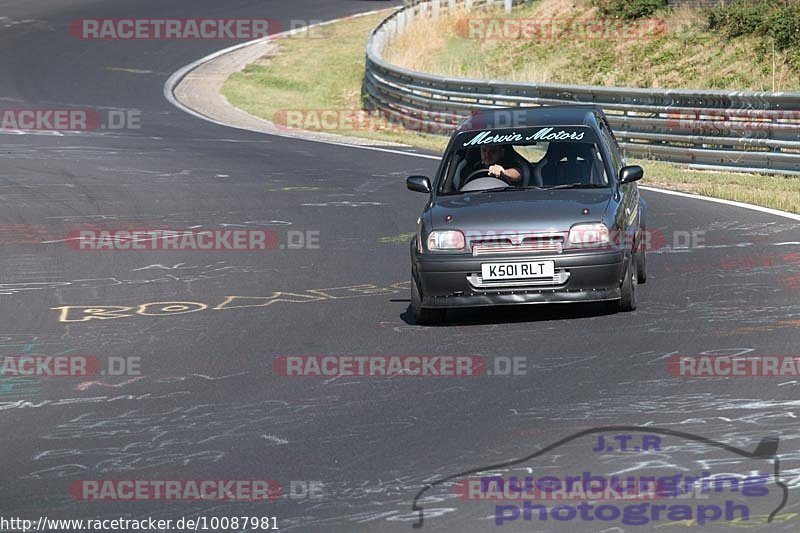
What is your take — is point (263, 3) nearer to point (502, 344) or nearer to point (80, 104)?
point (80, 104)

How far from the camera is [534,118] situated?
460 inches

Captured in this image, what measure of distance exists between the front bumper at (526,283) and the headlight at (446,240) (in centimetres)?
9

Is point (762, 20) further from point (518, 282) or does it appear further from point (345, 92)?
point (518, 282)

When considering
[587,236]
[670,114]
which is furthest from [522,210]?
[670,114]

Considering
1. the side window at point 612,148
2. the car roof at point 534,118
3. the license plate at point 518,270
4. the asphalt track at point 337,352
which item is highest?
the car roof at point 534,118

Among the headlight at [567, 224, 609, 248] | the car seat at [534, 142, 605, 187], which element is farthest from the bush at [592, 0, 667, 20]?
the headlight at [567, 224, 609, 248]

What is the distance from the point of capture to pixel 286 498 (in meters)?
6.28

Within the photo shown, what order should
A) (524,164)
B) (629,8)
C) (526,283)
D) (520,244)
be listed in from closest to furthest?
(526,283), (520,244), (524,164), (629,8)

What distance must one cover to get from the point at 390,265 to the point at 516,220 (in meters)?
3.01

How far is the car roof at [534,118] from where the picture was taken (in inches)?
455

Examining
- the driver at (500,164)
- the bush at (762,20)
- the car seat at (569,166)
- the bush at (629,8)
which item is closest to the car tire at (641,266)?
the car seat at (569,166)

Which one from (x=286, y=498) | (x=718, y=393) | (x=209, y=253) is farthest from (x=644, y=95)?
(x=286, y=498)

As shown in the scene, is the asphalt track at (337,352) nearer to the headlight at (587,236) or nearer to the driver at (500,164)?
the headlight at (587,236)

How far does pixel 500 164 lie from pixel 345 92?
74.9 feet
